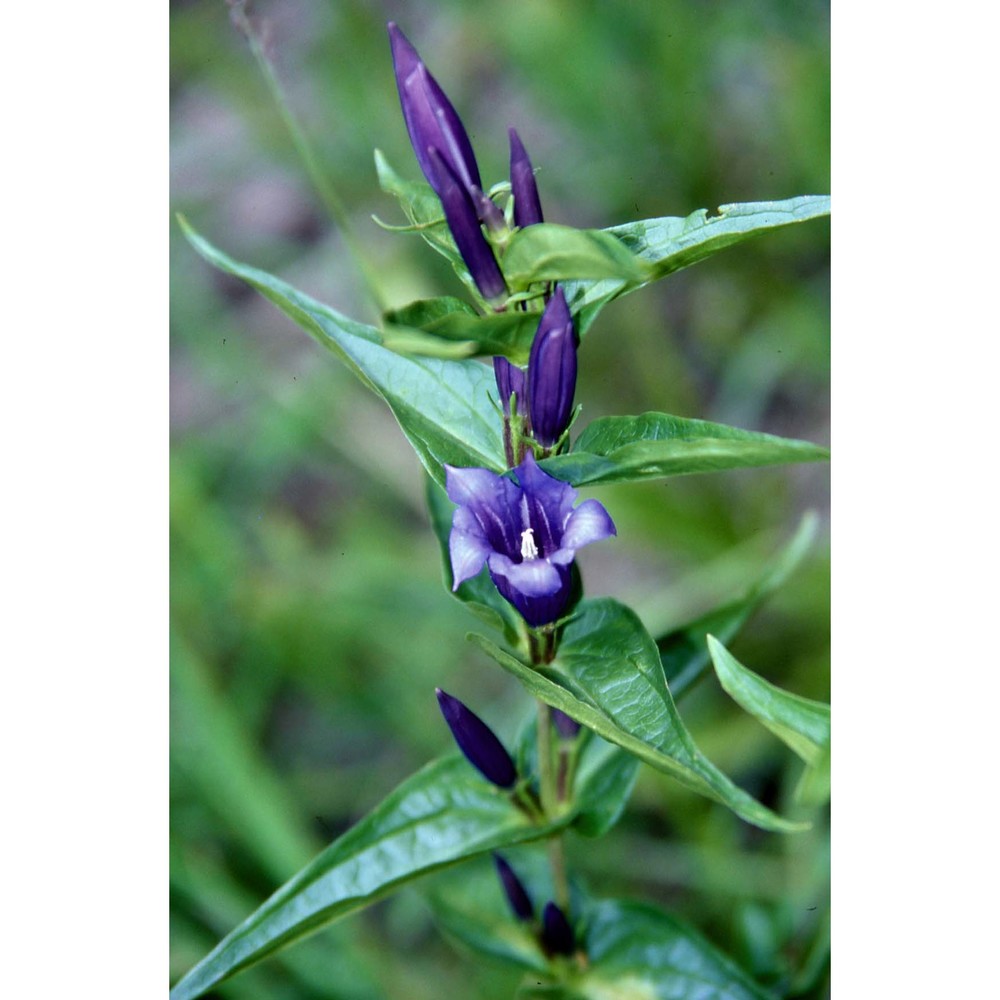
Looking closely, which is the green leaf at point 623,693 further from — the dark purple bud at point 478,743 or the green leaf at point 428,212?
the green leaf at point 428,212

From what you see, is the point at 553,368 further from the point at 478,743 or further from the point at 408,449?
the point at 408,449

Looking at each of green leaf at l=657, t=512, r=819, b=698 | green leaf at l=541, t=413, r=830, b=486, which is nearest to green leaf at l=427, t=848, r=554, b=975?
green leaf at l=657, t=512, r=819, b=698

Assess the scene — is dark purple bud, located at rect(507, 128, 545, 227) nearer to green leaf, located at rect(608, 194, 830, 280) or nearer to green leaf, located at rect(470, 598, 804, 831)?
green leaf, located at rect(608, 194, 830, 280)

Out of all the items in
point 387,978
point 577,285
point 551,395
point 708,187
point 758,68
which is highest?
point 758,68

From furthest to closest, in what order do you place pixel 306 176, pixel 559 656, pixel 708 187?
pixel 306 176
pixel 708 187
pixel 559 656

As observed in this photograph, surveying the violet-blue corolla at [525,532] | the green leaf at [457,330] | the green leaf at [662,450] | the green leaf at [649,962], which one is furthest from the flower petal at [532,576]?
the green leaf at [649,962]
